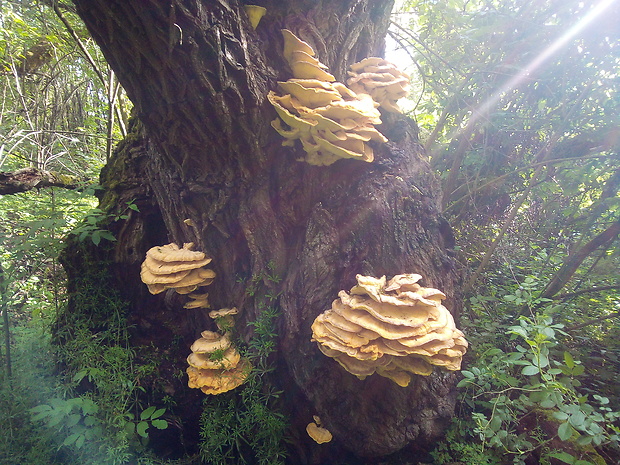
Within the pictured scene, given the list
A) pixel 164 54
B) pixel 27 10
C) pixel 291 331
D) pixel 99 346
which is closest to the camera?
pixel 164 54

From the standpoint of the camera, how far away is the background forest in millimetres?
2326

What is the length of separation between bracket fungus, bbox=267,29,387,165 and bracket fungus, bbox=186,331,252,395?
1.90m

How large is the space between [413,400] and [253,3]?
3183 millimetres

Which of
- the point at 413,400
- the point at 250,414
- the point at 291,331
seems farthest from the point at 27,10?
the point at 413,400

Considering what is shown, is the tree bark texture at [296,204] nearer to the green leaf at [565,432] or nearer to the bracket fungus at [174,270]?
the bracket fungus at [174,270]

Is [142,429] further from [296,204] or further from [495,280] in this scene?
[495,280]

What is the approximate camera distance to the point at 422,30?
4.00 metres

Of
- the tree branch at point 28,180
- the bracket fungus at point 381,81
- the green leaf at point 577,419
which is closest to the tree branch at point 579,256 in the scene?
the green leaf at point 577,419

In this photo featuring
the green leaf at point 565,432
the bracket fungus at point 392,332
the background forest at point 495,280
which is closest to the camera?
the green leaf at point 565,432

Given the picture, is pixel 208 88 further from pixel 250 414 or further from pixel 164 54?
pixel 250 414

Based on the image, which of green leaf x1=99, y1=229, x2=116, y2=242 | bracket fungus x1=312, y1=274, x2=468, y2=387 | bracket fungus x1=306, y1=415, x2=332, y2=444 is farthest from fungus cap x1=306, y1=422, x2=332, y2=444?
green leaf x1=99, y1=229, x2=116, y2=242

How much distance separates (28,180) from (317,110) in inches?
106

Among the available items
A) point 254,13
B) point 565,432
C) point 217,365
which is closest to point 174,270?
point 217,365

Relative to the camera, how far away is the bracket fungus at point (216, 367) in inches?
98.9
